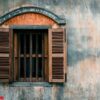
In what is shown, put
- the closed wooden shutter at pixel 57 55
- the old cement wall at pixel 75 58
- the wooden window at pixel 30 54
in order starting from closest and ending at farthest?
1. the closed wooden shutter at pixel 57 55
2. the old cement wall at pixel 75 58
3. the wooden window at pixel 30 54

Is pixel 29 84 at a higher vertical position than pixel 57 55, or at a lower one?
lower

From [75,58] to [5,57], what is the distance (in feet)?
6.04

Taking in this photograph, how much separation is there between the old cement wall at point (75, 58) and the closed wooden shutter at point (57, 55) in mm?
200

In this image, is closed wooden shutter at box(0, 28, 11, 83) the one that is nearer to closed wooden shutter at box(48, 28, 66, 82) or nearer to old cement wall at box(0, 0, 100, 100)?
old cement wall at box(0, 0, 100, 100)

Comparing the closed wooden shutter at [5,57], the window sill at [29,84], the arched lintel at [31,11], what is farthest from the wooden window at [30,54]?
the arched lintel at [31,11]

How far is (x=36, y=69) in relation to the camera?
16703 millimetres

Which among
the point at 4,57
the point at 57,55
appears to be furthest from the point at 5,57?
the point at 57,55

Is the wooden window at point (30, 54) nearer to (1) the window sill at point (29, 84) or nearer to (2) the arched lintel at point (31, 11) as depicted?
(1) the window sill at point (29, 84)

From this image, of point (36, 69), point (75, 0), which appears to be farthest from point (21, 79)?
point (75, 0)

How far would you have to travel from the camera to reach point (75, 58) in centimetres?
1655

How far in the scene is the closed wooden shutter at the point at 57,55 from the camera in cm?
1641

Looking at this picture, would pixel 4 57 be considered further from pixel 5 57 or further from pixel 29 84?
pixel 29 84

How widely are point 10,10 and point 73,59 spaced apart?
2.10 meters

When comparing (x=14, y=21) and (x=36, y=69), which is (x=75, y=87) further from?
(x=14, y=21)
